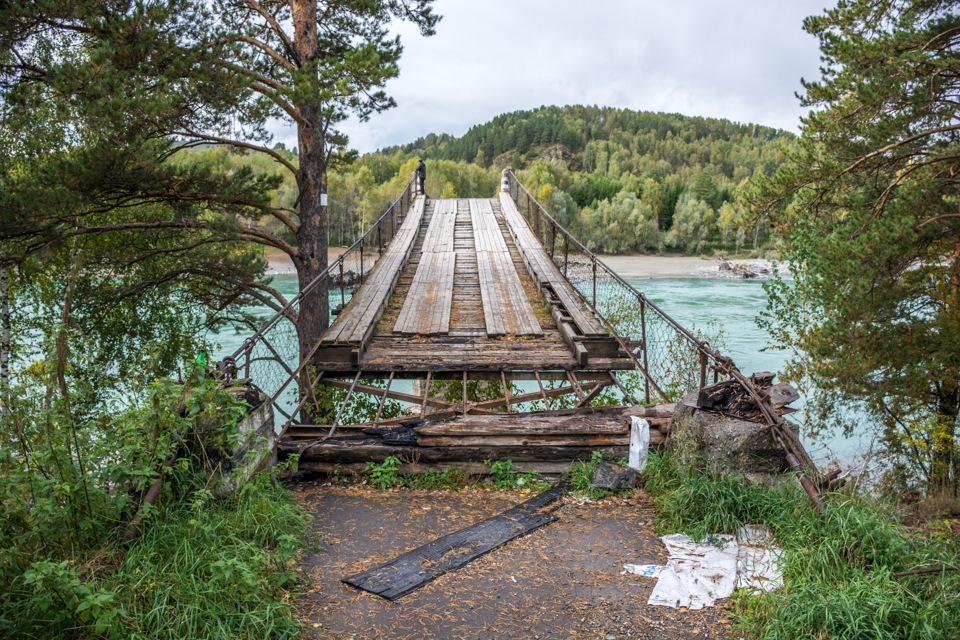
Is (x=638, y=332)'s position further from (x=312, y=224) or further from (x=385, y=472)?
(x=385, y=472)

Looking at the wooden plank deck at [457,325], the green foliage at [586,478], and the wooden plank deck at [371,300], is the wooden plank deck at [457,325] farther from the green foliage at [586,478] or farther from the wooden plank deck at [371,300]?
the green foliage at [586,478]

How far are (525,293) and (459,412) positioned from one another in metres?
4.03

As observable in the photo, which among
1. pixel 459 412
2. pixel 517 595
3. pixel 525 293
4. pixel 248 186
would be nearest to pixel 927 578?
pixel 517 595

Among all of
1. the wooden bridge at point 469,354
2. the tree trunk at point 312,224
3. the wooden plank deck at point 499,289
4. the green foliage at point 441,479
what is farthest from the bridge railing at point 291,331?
the wooden plank deck at point 499,289

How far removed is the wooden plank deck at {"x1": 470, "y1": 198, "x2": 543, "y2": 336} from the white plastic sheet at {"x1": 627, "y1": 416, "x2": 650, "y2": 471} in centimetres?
319

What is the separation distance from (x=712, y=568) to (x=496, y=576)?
1.16 metres

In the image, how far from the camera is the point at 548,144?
520ft

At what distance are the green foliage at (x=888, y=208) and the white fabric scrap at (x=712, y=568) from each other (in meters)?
6.53

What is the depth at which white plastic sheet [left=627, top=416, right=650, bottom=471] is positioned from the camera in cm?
495

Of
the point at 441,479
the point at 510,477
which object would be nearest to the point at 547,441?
the point at 510,477

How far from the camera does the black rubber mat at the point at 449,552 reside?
345 centimetres

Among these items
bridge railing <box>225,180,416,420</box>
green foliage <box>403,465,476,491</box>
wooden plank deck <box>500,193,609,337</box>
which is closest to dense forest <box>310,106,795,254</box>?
wooden plank deck <box>500,193,609,337</box>

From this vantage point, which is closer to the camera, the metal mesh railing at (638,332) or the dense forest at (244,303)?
the dense forest at (244,303)

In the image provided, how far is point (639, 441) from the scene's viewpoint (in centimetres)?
496
